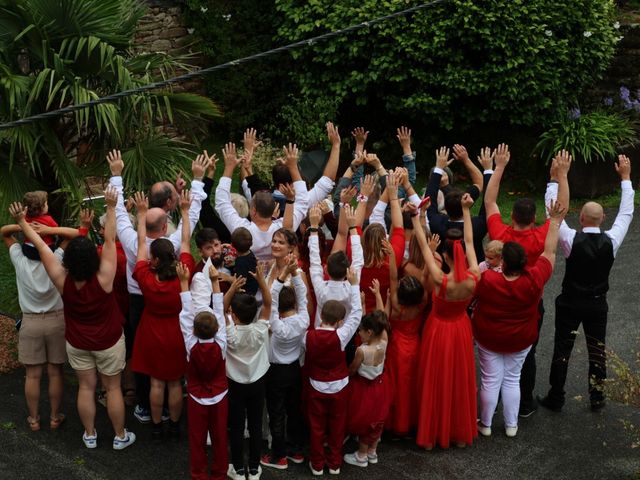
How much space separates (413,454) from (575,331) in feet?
5.42

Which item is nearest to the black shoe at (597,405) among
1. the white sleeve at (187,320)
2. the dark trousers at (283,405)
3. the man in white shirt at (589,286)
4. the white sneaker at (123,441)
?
the man in white shirt at (589,286)

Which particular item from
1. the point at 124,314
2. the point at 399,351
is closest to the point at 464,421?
the point at 399,351

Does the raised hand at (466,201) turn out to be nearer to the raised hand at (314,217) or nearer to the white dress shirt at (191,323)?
the raised hand at (314,217)

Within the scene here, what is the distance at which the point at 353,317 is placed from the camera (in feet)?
20.6

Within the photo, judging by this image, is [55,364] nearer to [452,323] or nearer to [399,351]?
[399,351]

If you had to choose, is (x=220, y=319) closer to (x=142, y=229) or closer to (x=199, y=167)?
(x=142, y=229)

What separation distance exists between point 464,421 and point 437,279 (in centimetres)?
118

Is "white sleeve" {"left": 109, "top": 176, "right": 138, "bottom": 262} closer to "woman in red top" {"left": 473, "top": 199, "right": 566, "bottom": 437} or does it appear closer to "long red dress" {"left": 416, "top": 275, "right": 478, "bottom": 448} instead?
"long red dress" {"left": 416, "top": 275, "right": 478, "bottom": 448}

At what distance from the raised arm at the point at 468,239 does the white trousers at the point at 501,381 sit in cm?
73

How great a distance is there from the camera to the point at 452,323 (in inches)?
257

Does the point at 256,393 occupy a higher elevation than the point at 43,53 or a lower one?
lower

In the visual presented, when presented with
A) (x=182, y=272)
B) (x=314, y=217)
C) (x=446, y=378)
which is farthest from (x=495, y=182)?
(x=182, y=272)

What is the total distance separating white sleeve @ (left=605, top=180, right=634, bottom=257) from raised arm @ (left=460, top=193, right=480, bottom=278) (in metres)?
1.18

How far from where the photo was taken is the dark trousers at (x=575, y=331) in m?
6.99
